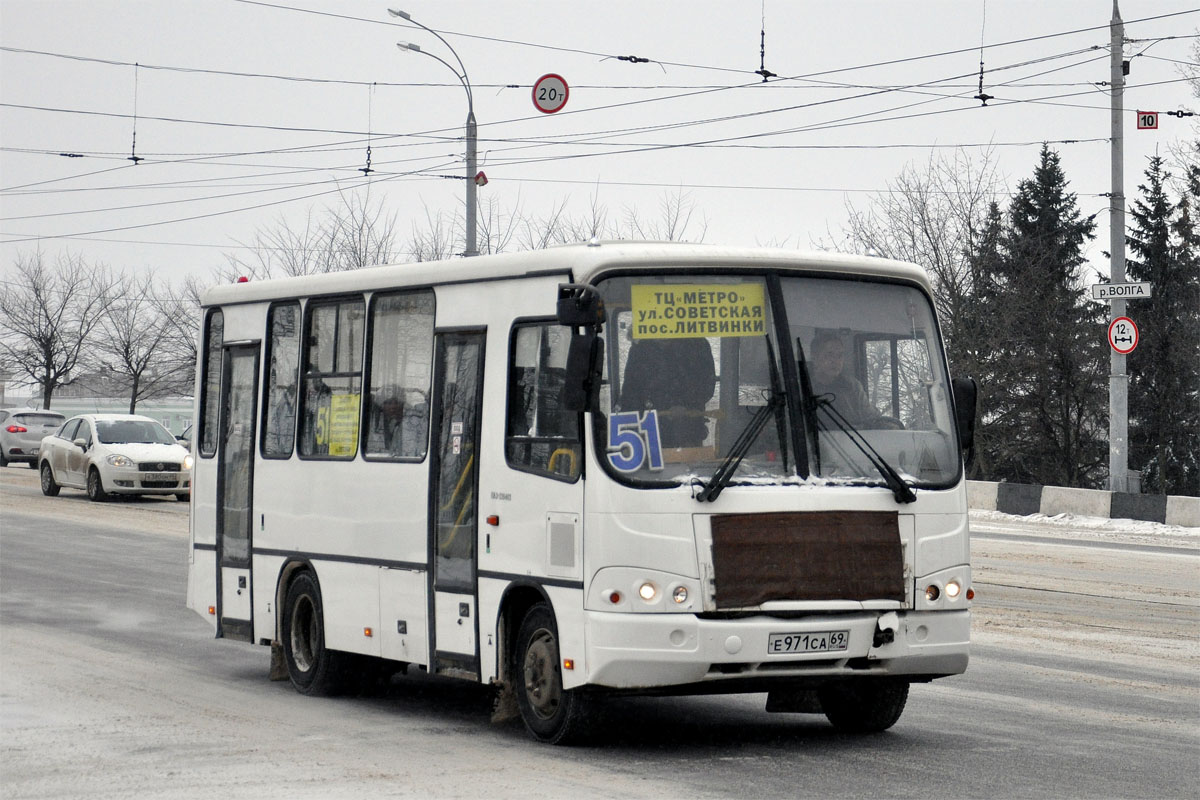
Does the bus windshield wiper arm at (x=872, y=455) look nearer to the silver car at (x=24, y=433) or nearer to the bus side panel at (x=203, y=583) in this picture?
the bus side panel at (x=203, y=583)

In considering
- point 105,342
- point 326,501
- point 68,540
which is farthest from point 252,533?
point 105,342

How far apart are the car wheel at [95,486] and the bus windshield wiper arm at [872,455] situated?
25926 mm

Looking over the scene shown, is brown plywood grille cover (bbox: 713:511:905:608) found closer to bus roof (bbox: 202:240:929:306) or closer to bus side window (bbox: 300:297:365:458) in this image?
bus roof (bbox: 202:240:929:306)

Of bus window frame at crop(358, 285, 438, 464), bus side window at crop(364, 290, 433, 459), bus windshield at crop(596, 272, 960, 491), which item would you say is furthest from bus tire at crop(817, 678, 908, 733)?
bus window frame at crop(358, 285, 438, 464)

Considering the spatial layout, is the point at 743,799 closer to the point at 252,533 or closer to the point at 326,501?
the point at 326,501

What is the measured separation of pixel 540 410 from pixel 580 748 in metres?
1.74

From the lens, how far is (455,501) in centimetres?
977

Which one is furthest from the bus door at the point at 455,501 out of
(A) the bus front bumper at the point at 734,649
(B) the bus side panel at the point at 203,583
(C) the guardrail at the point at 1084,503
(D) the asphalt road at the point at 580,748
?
(C) the guardrail at the point at 1084,503

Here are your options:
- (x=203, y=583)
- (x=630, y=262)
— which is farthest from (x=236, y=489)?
(x=630, y=262)

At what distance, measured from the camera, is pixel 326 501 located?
11086mm

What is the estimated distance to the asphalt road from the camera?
7.79 m

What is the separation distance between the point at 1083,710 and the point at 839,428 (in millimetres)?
2606

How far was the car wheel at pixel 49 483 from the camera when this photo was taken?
34.7m

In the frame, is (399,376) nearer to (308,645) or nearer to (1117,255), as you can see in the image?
(308,645)
